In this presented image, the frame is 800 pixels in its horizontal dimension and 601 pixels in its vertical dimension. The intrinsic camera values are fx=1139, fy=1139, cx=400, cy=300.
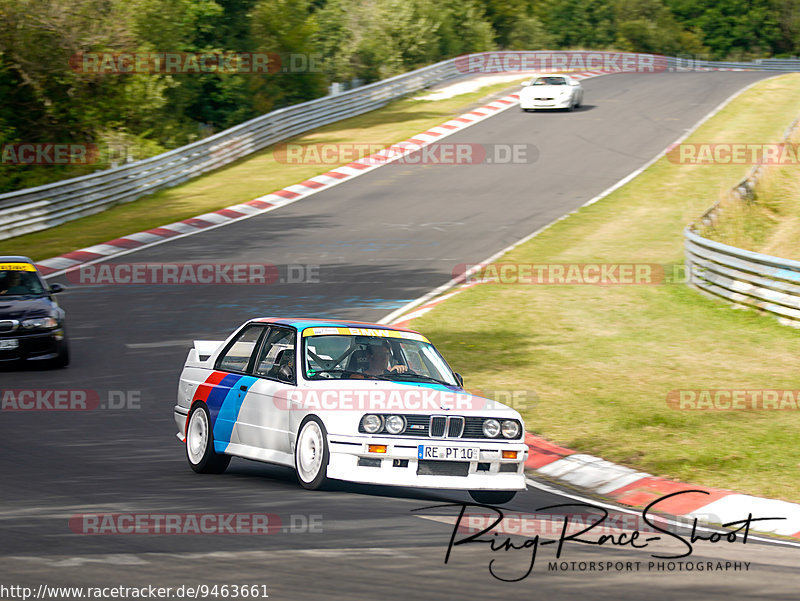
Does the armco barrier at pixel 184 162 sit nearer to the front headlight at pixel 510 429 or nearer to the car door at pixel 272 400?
the car door at pixel 272 400

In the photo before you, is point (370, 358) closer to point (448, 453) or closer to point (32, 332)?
point (448, 453)

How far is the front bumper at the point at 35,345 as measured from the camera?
15.4 m

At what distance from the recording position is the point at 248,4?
138 feet

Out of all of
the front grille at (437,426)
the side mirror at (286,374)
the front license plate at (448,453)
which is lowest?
the front license plate at (448,453)

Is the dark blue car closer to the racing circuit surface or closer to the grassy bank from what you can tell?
the racing circuit surface

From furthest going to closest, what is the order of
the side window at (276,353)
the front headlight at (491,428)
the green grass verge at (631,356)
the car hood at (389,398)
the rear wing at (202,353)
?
the green grass verge at (631,356), the rear wing at (202,353), the side window at (276,353), the front headlight at (491,428), the car hood at (389,398)

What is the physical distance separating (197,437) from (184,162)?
2454 centimetres

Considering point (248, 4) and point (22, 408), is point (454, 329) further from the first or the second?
point (248, 4)

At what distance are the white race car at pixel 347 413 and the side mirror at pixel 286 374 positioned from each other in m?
0.01

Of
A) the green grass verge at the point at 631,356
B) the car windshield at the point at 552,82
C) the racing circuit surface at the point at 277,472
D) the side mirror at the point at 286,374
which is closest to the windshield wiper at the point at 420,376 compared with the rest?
the side mirror at the point at 286,374

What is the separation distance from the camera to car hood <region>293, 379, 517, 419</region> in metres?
8.91

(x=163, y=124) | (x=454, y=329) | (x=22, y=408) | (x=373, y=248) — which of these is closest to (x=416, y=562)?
(x=22, y=408)

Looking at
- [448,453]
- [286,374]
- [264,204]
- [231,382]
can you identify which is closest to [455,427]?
[448,453]

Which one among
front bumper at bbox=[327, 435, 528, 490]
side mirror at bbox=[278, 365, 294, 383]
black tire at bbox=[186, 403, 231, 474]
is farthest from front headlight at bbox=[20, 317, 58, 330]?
front bumper at bbox=[327, 435, 528, 490]
